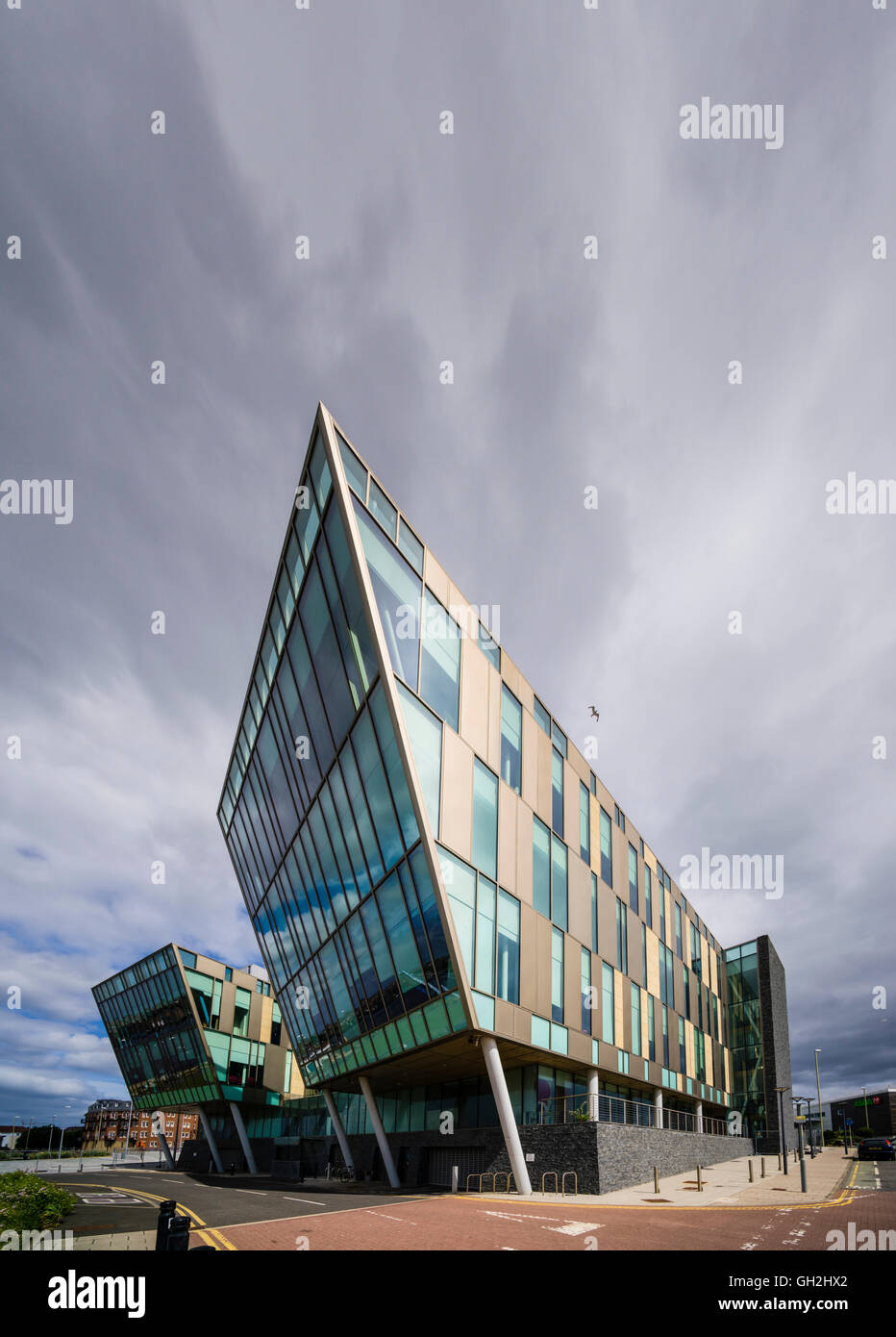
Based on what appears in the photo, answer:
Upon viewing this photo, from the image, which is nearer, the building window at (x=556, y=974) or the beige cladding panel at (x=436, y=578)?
the beige cladding panel at (x=436, y=578)

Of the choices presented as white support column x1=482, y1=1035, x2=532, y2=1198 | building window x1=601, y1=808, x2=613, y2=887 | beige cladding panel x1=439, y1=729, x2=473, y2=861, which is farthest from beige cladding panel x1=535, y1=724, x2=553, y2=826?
white support column x1=482, y1=1035, x2=532, y2=1198

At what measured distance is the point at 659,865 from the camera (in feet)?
168

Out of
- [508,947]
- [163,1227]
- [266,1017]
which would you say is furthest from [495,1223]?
[266,1017]

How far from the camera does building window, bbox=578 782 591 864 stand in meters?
35.3

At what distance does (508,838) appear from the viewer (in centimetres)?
2734

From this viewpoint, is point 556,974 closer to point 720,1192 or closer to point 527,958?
point 527,958

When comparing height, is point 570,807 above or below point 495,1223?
above

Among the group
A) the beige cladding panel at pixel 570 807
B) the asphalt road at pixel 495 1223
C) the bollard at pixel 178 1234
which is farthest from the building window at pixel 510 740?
the bollard at pixel 178 1234

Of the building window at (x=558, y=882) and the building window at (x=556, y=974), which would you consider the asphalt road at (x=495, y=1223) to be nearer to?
the building window at (x=556, y=974)

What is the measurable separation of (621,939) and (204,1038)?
4021 cm

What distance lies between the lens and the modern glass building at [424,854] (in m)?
23.5

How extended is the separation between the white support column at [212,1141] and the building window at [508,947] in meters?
56.8

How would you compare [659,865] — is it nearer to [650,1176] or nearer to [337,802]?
[650,1176]
